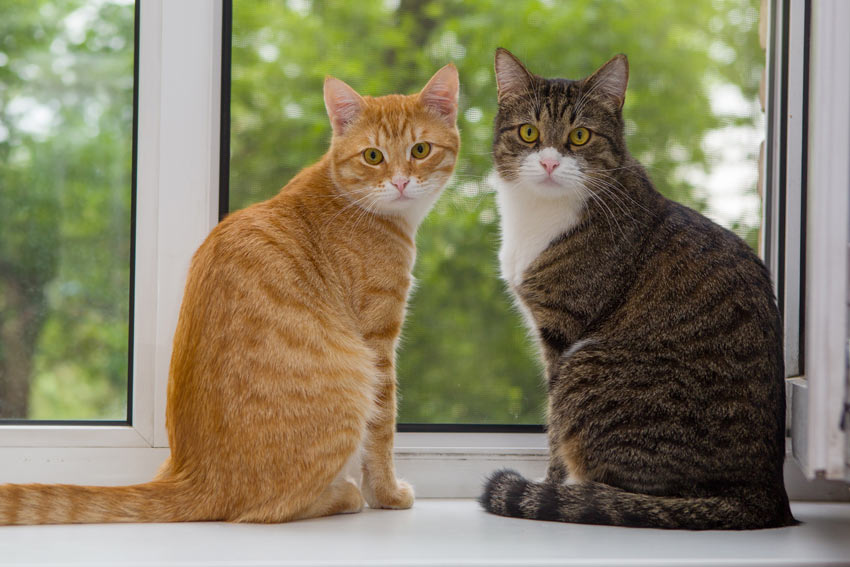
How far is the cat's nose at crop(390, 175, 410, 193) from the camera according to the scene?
1522mm

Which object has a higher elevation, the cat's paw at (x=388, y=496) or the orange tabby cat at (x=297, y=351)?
the orange tabby cat at (x=297, y=351)

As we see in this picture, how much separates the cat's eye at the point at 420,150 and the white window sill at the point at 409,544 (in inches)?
29.9

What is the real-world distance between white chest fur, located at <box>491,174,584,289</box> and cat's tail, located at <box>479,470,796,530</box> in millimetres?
464

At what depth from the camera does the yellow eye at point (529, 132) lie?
1.62 metres

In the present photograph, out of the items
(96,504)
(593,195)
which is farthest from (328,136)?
(96,504)

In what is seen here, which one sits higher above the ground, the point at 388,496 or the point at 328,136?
the point at 328,136

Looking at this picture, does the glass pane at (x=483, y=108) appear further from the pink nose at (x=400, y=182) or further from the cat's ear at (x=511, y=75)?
the pink nose at (x=400, y=182)

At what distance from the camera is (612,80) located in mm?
1627

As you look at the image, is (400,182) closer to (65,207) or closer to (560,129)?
(560,129)

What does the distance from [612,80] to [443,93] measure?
373 millimetres

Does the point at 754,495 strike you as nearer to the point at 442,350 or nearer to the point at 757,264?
the point at 757,264

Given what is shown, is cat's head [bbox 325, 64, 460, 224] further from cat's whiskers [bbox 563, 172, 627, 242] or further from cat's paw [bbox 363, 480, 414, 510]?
cat's paw [bbox 363, 480, 414, 510]

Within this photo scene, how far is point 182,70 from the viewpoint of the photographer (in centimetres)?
170

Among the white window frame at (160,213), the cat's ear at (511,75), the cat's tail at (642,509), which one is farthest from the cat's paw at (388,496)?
the cat's ear at (511,75)
